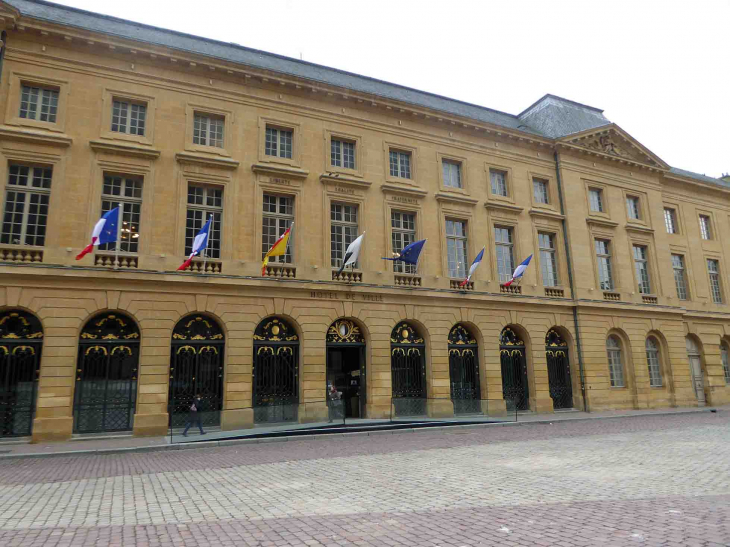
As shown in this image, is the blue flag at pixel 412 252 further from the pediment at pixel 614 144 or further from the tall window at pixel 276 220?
the pediment at pixel 614 144

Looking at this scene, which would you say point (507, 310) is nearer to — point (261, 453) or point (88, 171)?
point (261, 453)

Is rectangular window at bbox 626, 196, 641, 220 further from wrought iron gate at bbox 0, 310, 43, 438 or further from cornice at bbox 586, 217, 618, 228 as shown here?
wrought iron gate at bbox 0, 310, 43, 438

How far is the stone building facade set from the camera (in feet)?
61.0

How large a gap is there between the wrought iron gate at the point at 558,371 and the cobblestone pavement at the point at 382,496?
12082 mm

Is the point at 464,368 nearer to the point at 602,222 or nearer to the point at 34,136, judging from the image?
the point at 602,222

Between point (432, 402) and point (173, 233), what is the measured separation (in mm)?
13774

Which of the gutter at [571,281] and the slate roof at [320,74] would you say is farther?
the gutter at [571,281]

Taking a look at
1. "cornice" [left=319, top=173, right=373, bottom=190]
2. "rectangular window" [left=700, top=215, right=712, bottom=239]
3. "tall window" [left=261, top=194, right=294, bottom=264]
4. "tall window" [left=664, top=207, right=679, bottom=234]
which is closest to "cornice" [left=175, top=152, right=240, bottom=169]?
"tall window" [left=261, top=194, right=294, bottom=264]

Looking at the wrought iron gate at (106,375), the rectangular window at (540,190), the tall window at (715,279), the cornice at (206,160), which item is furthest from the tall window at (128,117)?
the tall window at (715,279)

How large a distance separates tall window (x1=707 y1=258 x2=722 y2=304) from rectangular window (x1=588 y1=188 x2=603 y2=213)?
1156cm

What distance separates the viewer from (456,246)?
86.8ft

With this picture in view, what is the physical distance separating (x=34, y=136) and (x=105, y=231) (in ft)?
16.8

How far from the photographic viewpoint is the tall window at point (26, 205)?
722 inches

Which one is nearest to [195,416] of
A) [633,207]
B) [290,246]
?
[290,246]
